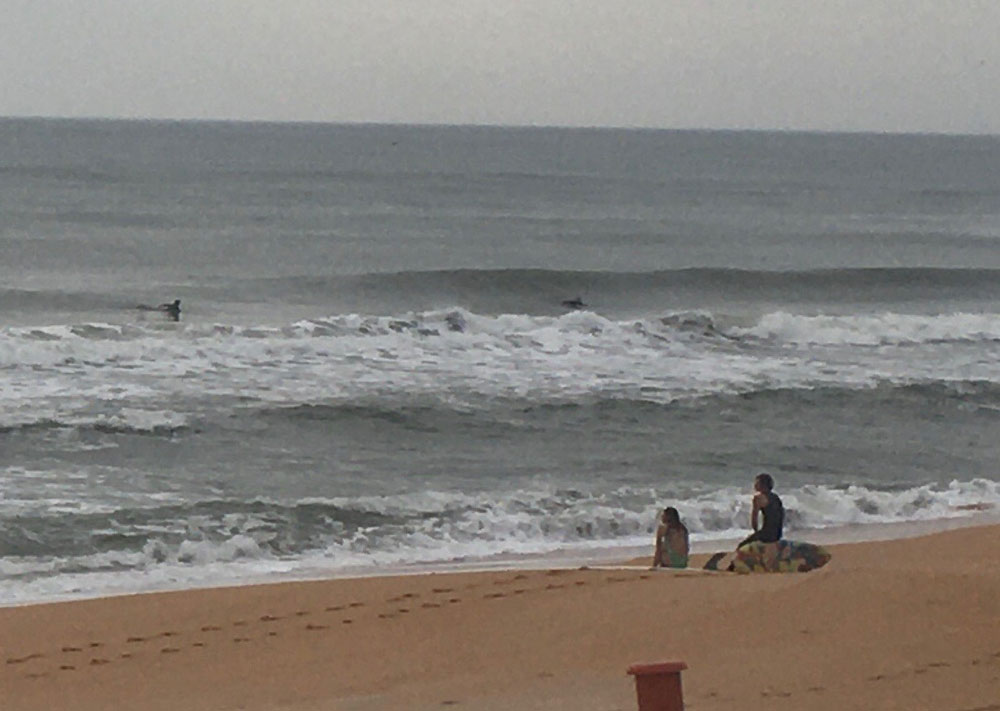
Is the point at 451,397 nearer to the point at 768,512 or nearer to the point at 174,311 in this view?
the point at 174,311

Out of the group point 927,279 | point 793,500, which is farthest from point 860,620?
point 927,279

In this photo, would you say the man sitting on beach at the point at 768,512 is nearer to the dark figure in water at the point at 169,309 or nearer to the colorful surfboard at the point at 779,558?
the colorful surfboard at the point at 779,558

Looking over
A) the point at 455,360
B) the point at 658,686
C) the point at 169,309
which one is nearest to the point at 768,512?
the point at 658,686

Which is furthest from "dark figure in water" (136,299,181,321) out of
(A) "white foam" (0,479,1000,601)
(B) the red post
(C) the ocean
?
(B) the red post

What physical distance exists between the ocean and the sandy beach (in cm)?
206

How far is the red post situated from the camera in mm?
5387

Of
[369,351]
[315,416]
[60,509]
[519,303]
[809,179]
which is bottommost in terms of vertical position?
[60,509]

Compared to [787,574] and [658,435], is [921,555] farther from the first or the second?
[658,435]

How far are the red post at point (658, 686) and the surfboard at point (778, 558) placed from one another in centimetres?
582

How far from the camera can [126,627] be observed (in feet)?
32.7

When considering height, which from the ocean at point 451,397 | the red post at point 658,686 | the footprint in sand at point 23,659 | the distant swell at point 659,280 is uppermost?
the distant swell at point 659,280

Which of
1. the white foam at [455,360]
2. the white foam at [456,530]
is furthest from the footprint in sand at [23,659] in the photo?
the white foam at [455,360]

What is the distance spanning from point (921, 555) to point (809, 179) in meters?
94.5

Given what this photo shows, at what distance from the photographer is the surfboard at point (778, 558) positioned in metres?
11.2
